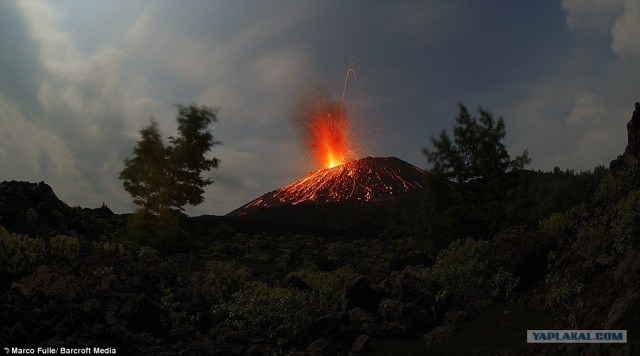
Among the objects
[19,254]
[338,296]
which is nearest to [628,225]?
[338,296]

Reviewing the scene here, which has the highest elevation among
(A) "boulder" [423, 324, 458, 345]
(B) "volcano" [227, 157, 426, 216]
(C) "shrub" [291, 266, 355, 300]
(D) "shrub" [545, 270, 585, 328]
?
(B) "volcano" [227, 157, 426, 216]

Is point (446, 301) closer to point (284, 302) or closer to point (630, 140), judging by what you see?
point (284, 302)

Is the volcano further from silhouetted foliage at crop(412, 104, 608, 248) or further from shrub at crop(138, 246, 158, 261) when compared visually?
shrub at crop(138, 246, 158, 261)

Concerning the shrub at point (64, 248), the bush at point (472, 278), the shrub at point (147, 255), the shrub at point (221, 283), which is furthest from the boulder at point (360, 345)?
the shrub at point (147, 255)

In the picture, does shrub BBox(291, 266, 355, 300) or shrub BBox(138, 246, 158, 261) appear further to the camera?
shrub BBox(138, 246, 158, 261)

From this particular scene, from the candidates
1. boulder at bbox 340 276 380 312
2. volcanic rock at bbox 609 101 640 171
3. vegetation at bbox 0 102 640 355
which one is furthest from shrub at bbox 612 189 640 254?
boulder at bbox 340 276 380 312

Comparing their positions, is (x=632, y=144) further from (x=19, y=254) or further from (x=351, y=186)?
(x=351, y=186)

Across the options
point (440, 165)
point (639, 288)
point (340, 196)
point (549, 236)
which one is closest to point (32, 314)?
point (639, 288)
